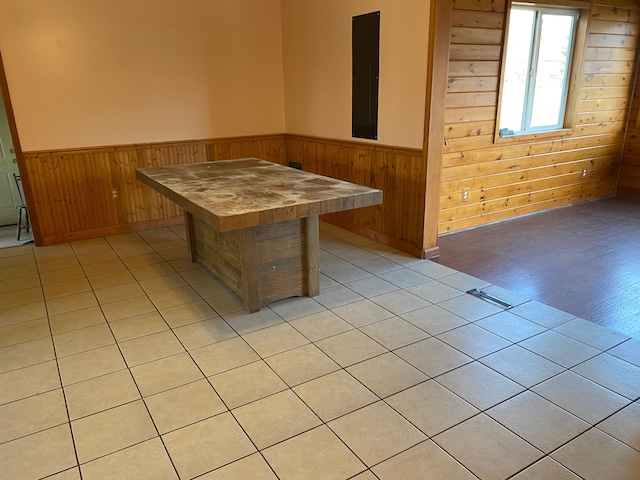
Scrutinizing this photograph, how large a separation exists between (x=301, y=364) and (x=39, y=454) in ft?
4.01

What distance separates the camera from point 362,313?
9.95 feet

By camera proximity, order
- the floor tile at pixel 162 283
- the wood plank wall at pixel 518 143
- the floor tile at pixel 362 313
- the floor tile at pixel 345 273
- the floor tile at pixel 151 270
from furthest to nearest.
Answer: the wood plank wall at pixel 518 143 < the floor tile at pixel 151 270 < the floor tile at pixel 345 273 < the floor tile at pixel 162 283 < the floor tile at pixel 362 313

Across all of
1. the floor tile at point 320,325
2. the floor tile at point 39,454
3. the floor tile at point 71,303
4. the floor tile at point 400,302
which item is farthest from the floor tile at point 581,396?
the floor tile at point 71,303

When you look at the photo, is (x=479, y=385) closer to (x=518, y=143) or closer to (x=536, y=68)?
(x=518, y=143)

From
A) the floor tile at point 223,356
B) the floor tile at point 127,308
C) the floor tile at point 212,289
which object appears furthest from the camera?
the floor tile at point 212,289

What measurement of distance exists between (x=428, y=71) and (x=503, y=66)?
4.39ft

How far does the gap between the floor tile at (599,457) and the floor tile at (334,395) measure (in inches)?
32.4

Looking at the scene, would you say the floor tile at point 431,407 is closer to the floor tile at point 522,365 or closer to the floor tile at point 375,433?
the floor tile at point 375,433

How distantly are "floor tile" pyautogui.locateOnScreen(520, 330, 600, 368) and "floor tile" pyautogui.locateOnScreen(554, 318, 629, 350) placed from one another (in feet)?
0.19

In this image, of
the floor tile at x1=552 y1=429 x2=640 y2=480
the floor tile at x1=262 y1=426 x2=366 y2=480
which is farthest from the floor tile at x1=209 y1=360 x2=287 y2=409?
the floor tile at x1=552 y1=429 x2=640 y2=480

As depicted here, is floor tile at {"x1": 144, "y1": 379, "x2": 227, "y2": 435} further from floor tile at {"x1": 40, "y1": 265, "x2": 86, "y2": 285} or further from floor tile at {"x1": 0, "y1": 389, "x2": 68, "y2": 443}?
floor tile at {"x1": 40, "y1": 265, "x2": 86, "y2": 285}

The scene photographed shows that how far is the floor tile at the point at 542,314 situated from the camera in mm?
2879

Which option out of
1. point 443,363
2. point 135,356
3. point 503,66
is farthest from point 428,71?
point 135,356

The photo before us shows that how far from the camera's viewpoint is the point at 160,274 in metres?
3.73
